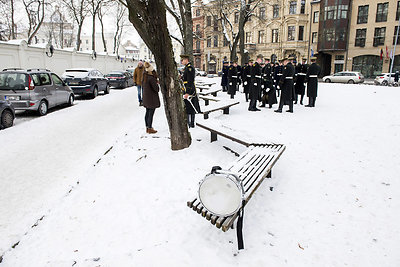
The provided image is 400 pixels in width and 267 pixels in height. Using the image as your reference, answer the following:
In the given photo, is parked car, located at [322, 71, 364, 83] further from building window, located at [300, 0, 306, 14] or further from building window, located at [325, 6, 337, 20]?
building window, located at [300, 0, 306, 14]

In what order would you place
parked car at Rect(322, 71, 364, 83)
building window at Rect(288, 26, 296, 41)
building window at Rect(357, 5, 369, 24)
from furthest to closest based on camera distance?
building window at Rect(288, 26, 296, 41)
building window at Rect(357, 5, 369, 24)
parked car at Rect(322, 71, 364, 83)

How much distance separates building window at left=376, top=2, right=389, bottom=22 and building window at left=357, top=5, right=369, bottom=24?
4.36 feet

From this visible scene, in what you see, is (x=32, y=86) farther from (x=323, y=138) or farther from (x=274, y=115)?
(x=323, y=138)

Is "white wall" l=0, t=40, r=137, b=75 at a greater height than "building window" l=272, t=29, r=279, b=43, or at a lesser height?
lesser

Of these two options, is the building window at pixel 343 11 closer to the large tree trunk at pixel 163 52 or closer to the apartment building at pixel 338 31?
the apartment building at pixel 338 31

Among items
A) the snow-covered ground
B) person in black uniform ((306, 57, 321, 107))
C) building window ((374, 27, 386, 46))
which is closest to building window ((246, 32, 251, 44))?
building window ((374, 27, 386, 46))

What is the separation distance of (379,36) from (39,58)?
41708 mm

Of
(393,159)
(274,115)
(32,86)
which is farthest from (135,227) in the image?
(32,86)

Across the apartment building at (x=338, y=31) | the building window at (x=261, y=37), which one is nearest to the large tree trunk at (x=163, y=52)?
the apartment building at (x=338, y=31)

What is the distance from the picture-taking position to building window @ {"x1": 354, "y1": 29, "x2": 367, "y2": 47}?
3962cm

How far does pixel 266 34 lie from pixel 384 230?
164ft

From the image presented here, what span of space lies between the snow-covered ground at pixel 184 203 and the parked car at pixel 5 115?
1543 millimetres

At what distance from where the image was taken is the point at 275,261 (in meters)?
2.68

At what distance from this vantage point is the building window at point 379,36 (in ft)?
126
